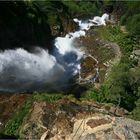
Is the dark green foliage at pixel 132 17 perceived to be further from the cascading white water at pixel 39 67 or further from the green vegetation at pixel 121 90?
the green vegetation at pixel 121 90

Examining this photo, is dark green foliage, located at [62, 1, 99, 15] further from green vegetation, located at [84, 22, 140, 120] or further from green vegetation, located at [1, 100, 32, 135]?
green vegetation, located at [1, 100, 32, 135]

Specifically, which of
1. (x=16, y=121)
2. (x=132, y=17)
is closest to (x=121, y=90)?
(x=16, y=121)

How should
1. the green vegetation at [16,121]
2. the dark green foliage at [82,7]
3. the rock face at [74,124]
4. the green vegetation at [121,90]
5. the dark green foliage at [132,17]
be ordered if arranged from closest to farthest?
the rock face at [74,124] < the green vegetation at [16,121] < the green vegetation at [121,90] < the dark green foliage at [132,17] < the dark green foliage at [82,7]

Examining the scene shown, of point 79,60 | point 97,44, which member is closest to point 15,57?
point 79,60

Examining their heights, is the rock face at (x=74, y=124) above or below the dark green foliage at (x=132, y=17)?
below

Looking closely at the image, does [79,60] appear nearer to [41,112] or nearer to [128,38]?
[128,38]

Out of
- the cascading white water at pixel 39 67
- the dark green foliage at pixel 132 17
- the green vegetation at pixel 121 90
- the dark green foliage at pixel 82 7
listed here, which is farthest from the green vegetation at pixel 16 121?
the dark green foliage at pixel 82 7
